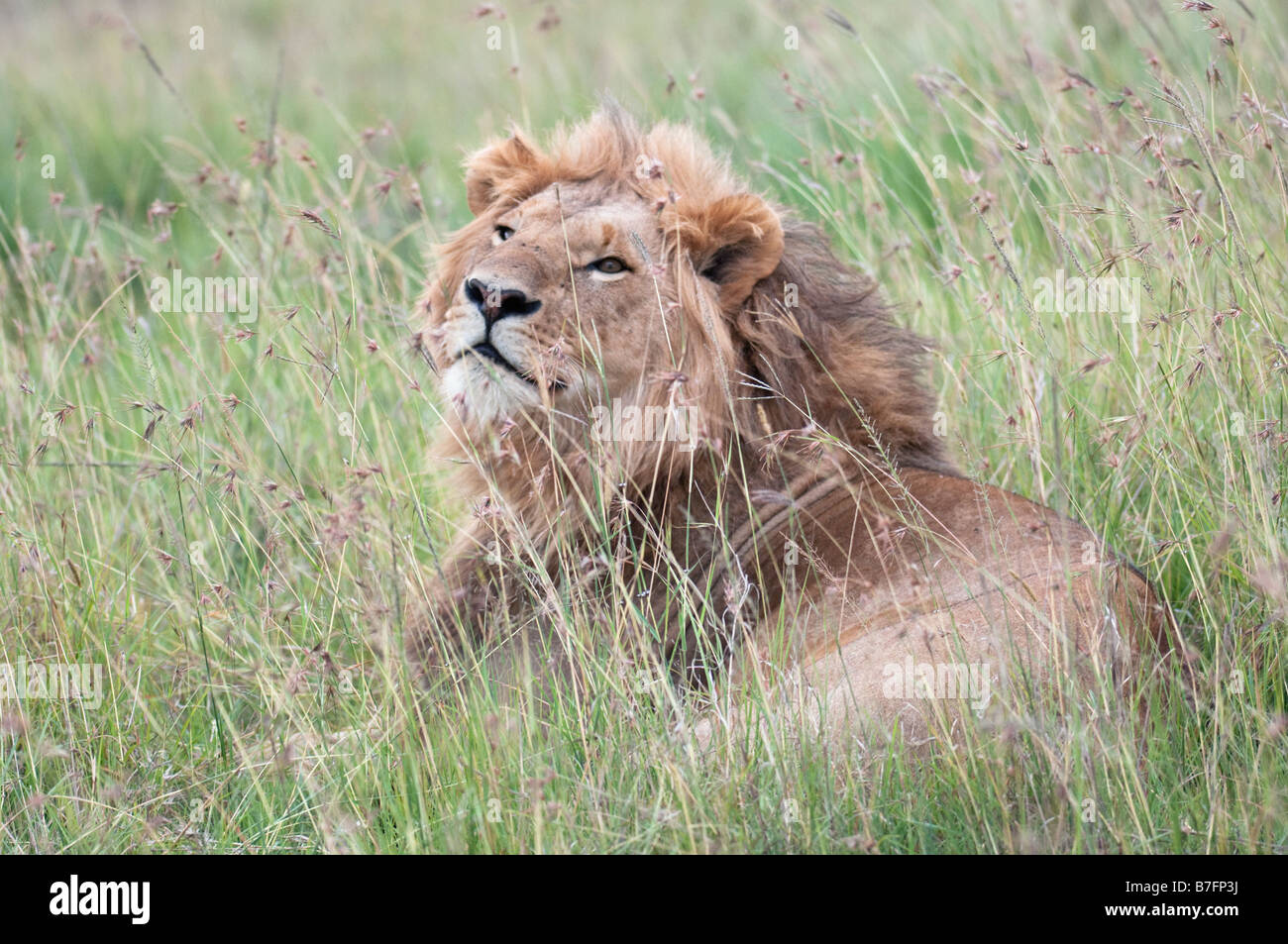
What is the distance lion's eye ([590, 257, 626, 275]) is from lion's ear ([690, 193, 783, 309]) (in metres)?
0.23

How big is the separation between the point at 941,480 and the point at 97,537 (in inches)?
105

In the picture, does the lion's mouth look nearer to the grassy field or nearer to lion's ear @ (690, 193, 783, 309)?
the grassy field

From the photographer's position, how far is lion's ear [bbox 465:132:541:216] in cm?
450

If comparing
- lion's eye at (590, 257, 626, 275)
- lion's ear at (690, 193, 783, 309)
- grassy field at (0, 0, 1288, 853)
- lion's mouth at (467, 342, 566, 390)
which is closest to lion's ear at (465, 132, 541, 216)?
grassy field at (0, 0, 1288, 853)

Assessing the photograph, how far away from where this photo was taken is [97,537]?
4523 mm

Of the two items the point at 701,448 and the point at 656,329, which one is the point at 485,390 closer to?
the point at 656,329

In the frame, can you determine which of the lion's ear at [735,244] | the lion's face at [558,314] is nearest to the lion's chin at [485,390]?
the lion's face at [558,314]

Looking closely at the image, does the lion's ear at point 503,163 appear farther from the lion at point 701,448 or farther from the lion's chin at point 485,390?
the lion's chin at point 485,390

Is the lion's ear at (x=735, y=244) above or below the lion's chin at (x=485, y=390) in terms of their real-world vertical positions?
above

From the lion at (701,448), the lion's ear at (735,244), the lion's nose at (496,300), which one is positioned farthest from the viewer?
the lion's ear at (735,244)

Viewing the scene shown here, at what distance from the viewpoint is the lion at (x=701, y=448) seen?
3.55 metres

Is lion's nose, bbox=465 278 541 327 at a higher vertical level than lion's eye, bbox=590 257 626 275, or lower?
lower

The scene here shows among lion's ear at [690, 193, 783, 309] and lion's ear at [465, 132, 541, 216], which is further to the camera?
lion's ear at [465, 132, 541, 216]
